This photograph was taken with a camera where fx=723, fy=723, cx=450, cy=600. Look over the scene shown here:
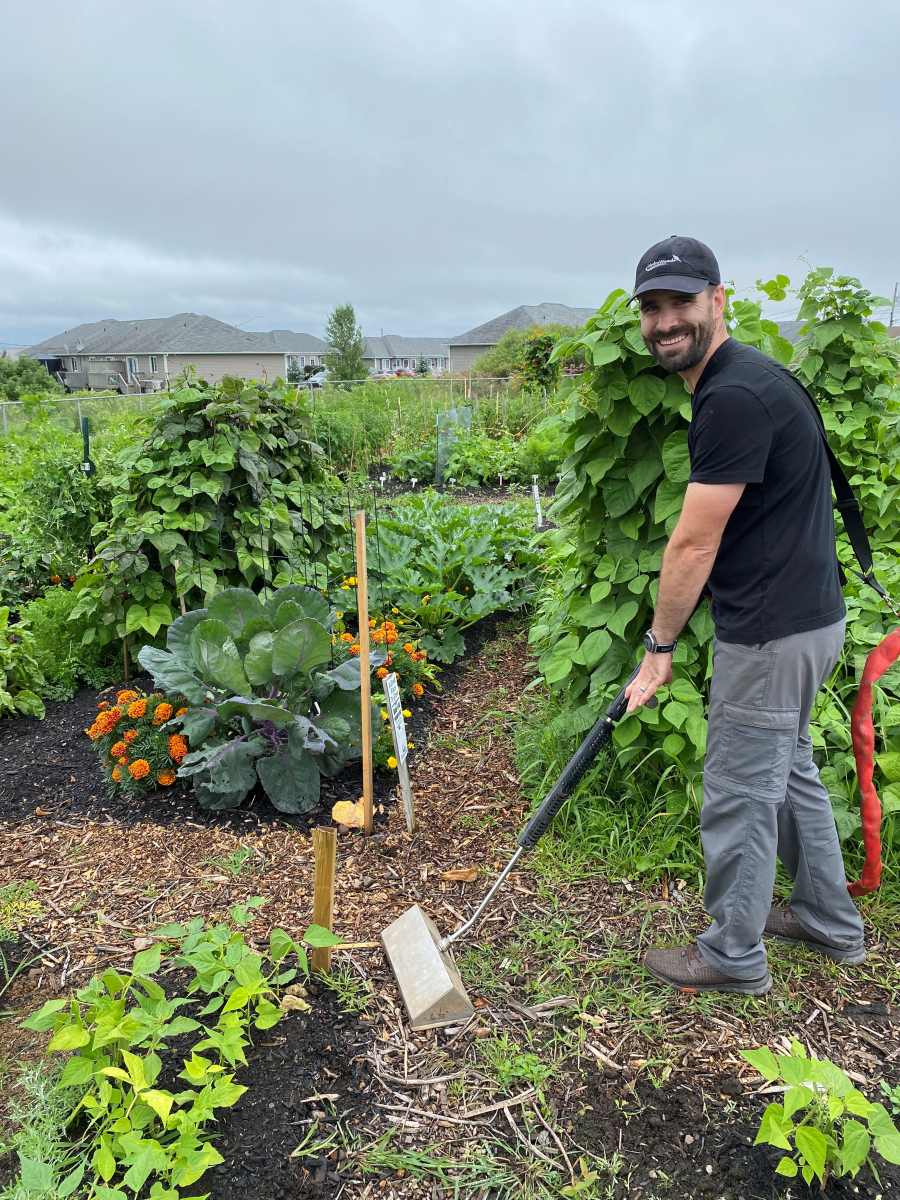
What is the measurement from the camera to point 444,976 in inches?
78.6

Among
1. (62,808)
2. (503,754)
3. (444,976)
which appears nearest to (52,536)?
(62,808)

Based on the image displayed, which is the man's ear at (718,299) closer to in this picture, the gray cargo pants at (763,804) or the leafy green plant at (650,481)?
the leafy green plant at (650,481)

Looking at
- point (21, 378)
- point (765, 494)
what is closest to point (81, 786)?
point (765, 494)

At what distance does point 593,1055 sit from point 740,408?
5.49 ft

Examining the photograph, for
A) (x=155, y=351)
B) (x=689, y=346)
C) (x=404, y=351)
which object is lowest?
(x=689, y=346)

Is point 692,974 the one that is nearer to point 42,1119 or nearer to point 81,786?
point 42,1119

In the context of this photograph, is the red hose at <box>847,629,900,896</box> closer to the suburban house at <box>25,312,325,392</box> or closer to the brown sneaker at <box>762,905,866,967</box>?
the brown sneaker at <box>762,905,866,967</box>

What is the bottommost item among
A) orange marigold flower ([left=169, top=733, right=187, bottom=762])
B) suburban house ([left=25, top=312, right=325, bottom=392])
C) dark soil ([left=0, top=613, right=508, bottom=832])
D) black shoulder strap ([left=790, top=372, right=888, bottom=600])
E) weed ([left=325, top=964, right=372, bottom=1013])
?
weed ([left=325, top=964, right=372, bottom=1013])

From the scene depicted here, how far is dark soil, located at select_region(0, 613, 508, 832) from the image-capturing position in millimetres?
2926

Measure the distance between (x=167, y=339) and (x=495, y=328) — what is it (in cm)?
2057

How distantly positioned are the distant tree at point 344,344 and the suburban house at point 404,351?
31719 millimetres

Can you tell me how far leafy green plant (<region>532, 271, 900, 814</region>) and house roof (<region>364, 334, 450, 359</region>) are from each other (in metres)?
80.2

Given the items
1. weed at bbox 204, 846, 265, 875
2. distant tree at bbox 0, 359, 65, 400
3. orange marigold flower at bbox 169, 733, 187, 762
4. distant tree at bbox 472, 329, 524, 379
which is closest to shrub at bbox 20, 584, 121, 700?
orange marigold flower at bbox 169, 733, 187, 762

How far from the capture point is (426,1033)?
1.98m
